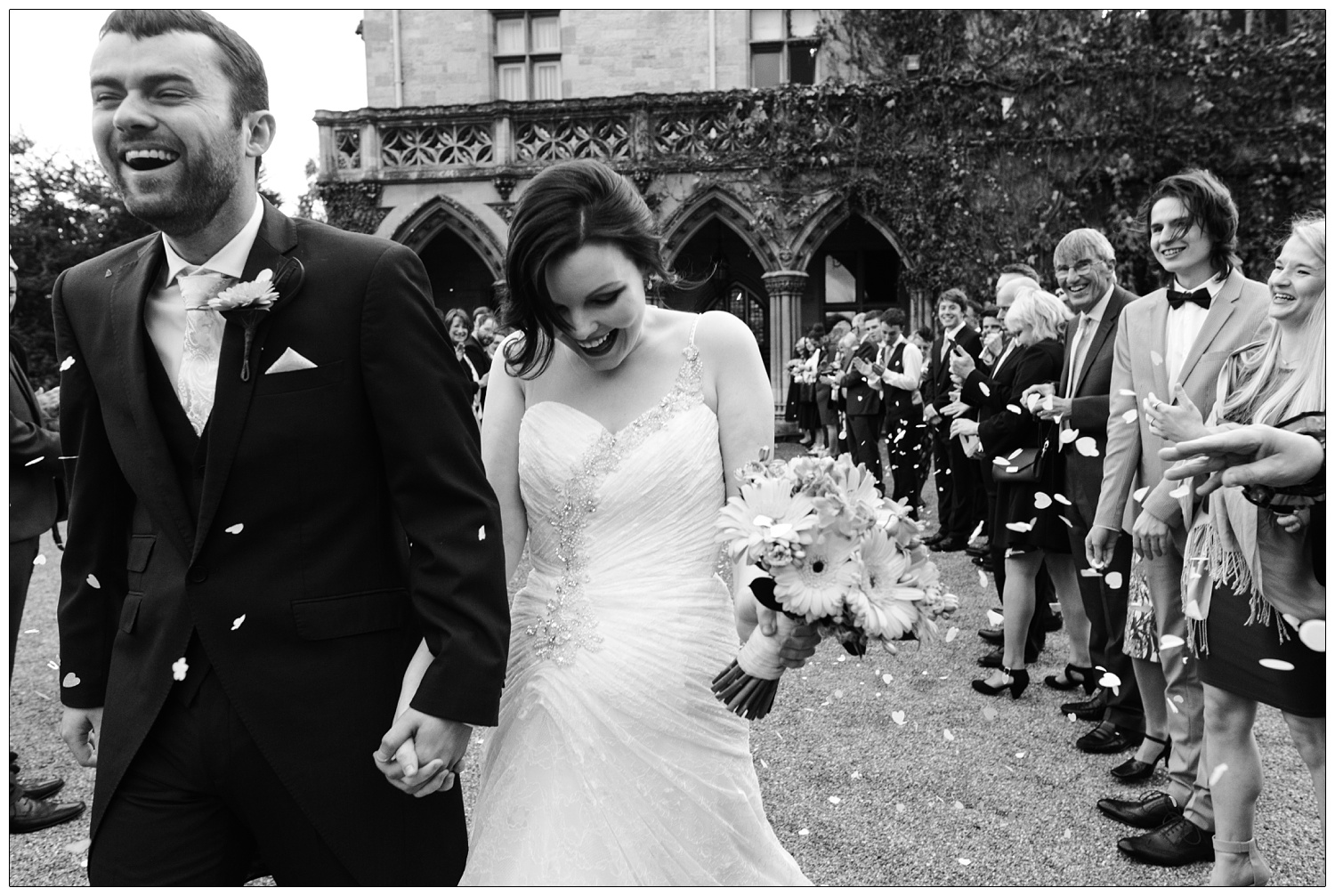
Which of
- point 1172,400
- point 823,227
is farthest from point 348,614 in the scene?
point 823,227

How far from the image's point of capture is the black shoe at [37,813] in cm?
425

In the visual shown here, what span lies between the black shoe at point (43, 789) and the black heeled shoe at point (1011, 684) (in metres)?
4.54

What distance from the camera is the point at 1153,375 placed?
4121 mm

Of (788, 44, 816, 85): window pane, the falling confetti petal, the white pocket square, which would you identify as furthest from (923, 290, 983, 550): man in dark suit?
(788, 44, 816, 85): window pane

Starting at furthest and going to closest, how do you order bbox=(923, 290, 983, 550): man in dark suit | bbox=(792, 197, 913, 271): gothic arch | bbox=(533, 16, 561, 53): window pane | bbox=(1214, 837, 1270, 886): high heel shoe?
bbox=(533, 16, 561, 53): window pane < bbox=(792, 197, 913, 271): gothic arch < bbox=(923, 290, 983, 550): man in dark suit < bbox=(1214, 837, 1270, 886): high heel shoe

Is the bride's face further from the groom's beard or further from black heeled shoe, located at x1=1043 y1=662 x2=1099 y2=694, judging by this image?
black heeled shoe, located at x1=1043 y1=662 x2=1099 y2=694

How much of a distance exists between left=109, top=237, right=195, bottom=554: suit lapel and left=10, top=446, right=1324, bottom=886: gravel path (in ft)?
8.52

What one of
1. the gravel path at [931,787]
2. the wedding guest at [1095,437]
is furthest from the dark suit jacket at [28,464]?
the wedding guest at [1095,437]

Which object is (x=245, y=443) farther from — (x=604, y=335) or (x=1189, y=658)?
(x=1189, y=658)

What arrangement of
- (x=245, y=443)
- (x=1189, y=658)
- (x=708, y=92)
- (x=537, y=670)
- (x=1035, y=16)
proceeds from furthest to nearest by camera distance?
(x=708, y=92) → (x=1035, y=16) → (x=1189, y=658) → (x=537, y=670) → (x=245, y=443)

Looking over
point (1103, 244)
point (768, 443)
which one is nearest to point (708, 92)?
point (1103, 244)

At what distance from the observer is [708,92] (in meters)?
18.0

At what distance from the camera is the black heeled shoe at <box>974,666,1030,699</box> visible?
5.54 meters

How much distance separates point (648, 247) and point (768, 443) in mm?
546
